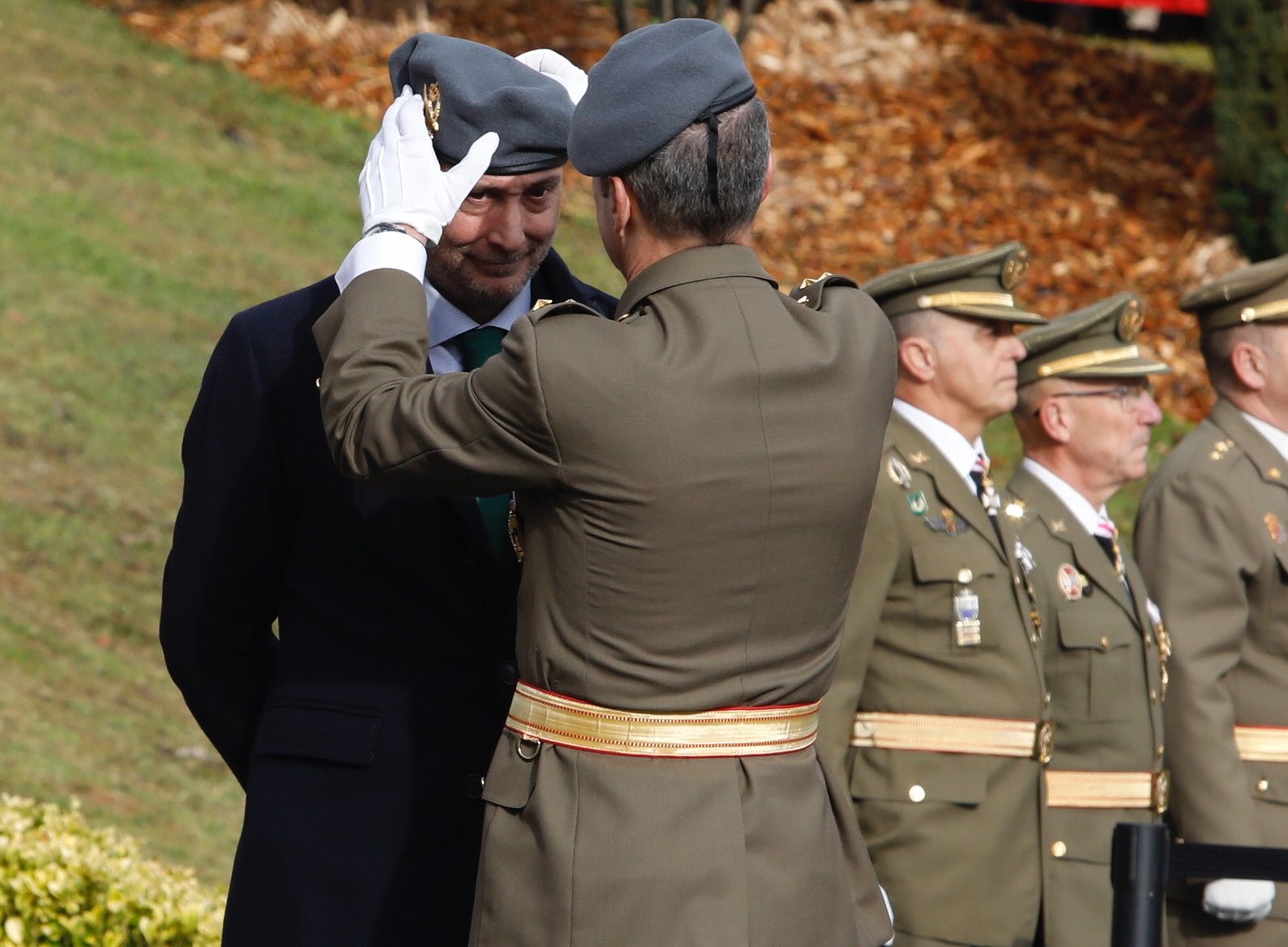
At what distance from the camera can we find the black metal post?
323cm

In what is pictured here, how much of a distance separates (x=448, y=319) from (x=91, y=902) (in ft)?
6.23

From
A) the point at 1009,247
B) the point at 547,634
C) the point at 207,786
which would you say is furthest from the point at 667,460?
the point at 207,786

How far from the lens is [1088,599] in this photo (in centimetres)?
445

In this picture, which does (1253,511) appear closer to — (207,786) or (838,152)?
(207,786)

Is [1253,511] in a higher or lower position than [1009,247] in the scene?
lower

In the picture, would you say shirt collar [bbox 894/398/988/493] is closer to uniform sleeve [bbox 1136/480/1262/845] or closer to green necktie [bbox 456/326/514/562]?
uniform sleeve [bbox 1136/480/1262/845]

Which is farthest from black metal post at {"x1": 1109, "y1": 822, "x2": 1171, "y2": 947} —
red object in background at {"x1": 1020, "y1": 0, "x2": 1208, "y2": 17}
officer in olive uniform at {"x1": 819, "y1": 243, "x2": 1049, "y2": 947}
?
red object in background at {"x1": 1020, "y1": 0, "x2": 1208, "y2": 17}

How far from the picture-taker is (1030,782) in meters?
4.05

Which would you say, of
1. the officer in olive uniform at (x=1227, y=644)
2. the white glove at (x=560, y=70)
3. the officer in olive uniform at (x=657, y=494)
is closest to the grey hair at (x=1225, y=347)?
the officer in olive uniform at (x=1227, y=644)

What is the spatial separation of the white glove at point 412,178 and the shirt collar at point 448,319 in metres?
0.38

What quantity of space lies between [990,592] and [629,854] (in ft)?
6.35

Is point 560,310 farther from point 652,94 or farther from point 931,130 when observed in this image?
point 931,130

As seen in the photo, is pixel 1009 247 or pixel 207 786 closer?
pixel 1009 247

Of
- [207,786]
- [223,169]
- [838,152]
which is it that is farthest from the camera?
[838,152]
